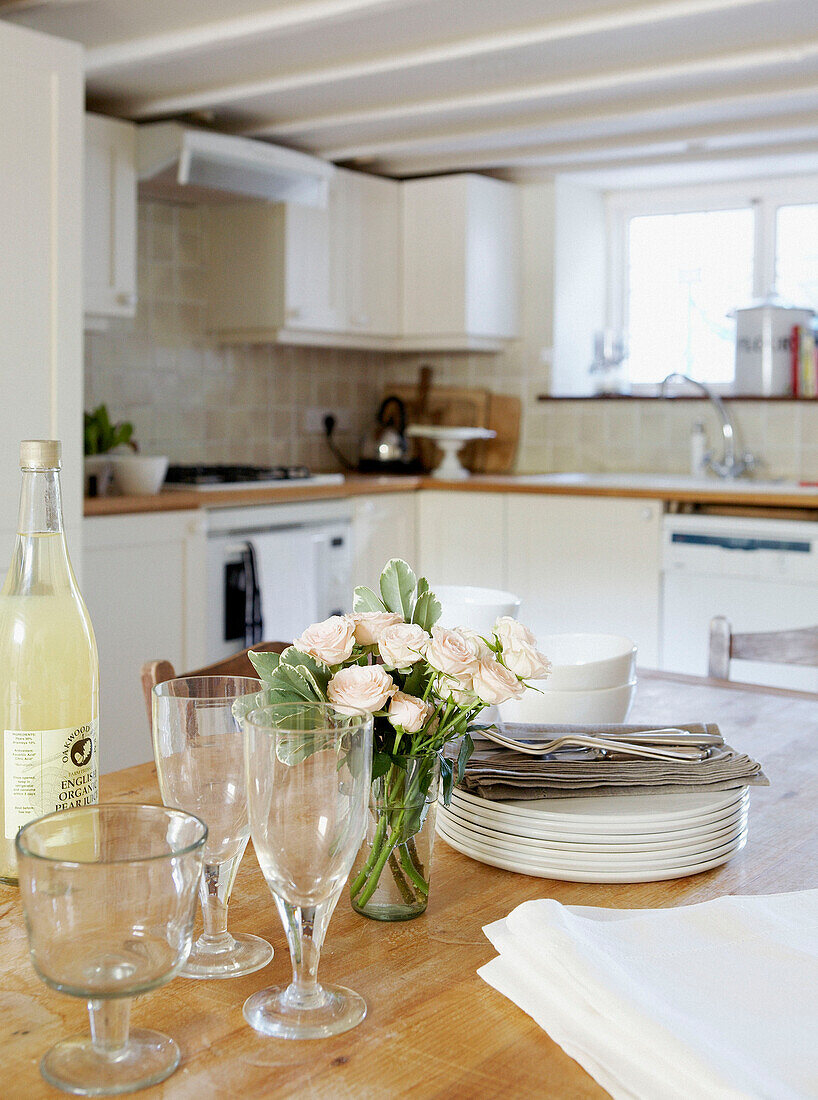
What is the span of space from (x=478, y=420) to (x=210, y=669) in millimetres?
3582

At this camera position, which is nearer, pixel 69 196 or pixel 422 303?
pixel 69 196

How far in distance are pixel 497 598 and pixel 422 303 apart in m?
3.53

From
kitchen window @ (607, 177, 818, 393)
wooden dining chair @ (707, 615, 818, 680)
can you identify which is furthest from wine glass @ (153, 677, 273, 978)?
kitchen window @ (607, 177, 818, 393)

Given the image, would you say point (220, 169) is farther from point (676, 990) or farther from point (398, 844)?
point (676, 990)

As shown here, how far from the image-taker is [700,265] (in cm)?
486

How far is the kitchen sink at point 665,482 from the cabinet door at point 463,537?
186 mm

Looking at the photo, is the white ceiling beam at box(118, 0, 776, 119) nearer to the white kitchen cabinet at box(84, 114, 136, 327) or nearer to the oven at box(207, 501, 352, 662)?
the white kitchen cabinet at box(84, 114, 136, 327)

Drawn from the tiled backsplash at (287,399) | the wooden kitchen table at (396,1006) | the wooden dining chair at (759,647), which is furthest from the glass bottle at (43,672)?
the tiled backsplash at (287,399)

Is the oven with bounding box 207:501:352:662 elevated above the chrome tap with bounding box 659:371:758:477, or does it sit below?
below

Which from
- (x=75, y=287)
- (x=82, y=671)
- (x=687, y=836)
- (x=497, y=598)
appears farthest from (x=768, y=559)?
(x=82, y=671)

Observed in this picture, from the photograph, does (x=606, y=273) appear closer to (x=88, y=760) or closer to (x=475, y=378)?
(x=475, y=378)

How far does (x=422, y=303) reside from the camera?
4801mm

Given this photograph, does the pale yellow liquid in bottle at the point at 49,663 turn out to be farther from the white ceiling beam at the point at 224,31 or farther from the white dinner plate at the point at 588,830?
the white ceiling beam at the point at 224,31

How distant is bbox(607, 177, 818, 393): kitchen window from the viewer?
462 cm
